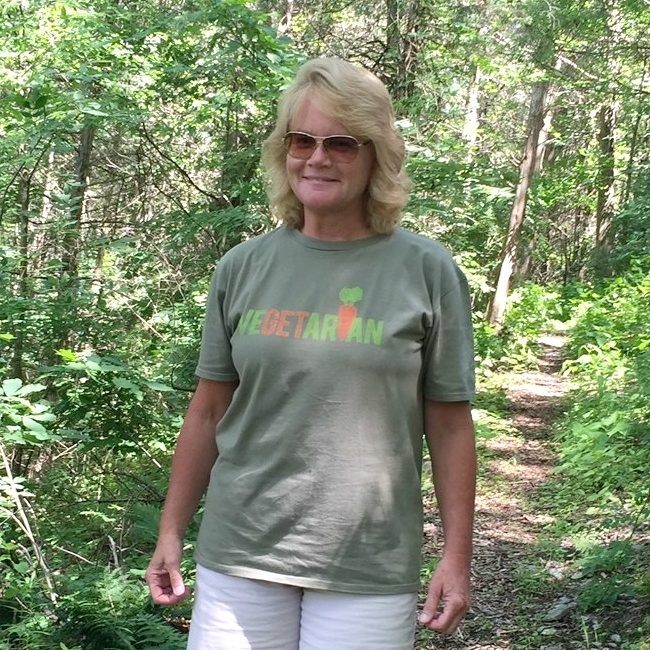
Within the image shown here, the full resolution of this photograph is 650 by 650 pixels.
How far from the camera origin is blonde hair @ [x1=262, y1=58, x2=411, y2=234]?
6.12 ft

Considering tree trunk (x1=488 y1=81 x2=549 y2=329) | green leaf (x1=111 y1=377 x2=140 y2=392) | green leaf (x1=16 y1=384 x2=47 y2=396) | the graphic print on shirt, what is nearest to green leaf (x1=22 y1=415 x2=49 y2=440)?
green leaf (x1=16 y1=384 x2=47 y2=396)

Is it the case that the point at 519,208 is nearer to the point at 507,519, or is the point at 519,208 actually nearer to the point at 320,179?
the point at 507,519

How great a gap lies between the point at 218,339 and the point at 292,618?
0.69 metres

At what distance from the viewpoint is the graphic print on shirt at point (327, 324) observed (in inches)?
70.7

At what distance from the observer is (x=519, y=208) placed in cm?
1358

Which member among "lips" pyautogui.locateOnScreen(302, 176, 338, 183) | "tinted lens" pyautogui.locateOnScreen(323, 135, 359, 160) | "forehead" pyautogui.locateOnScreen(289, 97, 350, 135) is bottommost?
"lips" pyautogui.locateOnScreen(302, 176, 338, 183)

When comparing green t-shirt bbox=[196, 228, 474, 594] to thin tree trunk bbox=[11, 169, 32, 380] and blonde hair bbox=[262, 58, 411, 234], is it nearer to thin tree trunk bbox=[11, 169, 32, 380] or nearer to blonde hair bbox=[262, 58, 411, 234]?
blonde hair bbox=[262, 58, 411, 234]

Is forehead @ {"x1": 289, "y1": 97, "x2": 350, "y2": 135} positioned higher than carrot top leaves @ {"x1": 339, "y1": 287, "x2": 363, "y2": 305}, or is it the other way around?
forehead @ {"x1": 289, "y1": 97, "x2": 350, "y2": 135}

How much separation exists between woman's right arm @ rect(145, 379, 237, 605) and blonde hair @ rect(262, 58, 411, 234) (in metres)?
0.50

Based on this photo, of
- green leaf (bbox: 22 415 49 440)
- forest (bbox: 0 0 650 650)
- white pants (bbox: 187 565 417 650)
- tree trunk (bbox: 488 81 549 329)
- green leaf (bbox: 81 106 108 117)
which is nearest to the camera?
white pants (bbox: 187 565 417 650)

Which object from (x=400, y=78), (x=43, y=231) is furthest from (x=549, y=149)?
(x=43, y=231)

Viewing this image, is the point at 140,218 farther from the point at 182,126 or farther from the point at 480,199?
the point at 480,199

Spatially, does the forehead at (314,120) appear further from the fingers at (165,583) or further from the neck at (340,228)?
the fingers at (165,583)

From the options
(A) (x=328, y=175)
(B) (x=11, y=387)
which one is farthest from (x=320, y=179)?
(B) (x=11, y=387)
